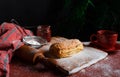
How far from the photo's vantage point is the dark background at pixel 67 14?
121cm

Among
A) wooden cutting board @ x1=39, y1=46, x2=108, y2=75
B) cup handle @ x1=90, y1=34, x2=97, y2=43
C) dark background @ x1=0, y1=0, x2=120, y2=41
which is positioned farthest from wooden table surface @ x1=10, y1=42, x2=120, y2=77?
dark background @ x1=0, y1=0, x2=120, y2=41

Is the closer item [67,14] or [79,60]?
[79,60]

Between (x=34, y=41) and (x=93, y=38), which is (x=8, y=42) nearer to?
(x=34, y=41)

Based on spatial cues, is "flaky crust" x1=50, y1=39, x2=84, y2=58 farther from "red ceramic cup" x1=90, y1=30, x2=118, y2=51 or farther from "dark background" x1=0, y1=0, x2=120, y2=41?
"dark background" x1=0, y1=0, x2=120, y2=41

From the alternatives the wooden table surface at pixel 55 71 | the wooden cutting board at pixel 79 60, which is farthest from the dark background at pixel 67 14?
the wooden table surface at pixel 55 71

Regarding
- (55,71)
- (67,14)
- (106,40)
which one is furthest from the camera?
(67,14)

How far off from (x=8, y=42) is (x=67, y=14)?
505mm

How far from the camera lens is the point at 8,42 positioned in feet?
2.85

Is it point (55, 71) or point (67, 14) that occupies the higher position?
point (67, 14)

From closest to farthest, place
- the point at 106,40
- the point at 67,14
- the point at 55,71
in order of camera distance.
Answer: the point at 55,71 < the point at 106,40 < the point at 67,14

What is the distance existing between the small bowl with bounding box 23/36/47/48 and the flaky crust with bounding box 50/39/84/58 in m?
0.10

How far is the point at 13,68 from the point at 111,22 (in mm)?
639

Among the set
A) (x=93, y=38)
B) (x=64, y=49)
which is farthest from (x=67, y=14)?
(x=64, y=49)

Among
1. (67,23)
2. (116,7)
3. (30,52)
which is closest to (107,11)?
(116,7)
